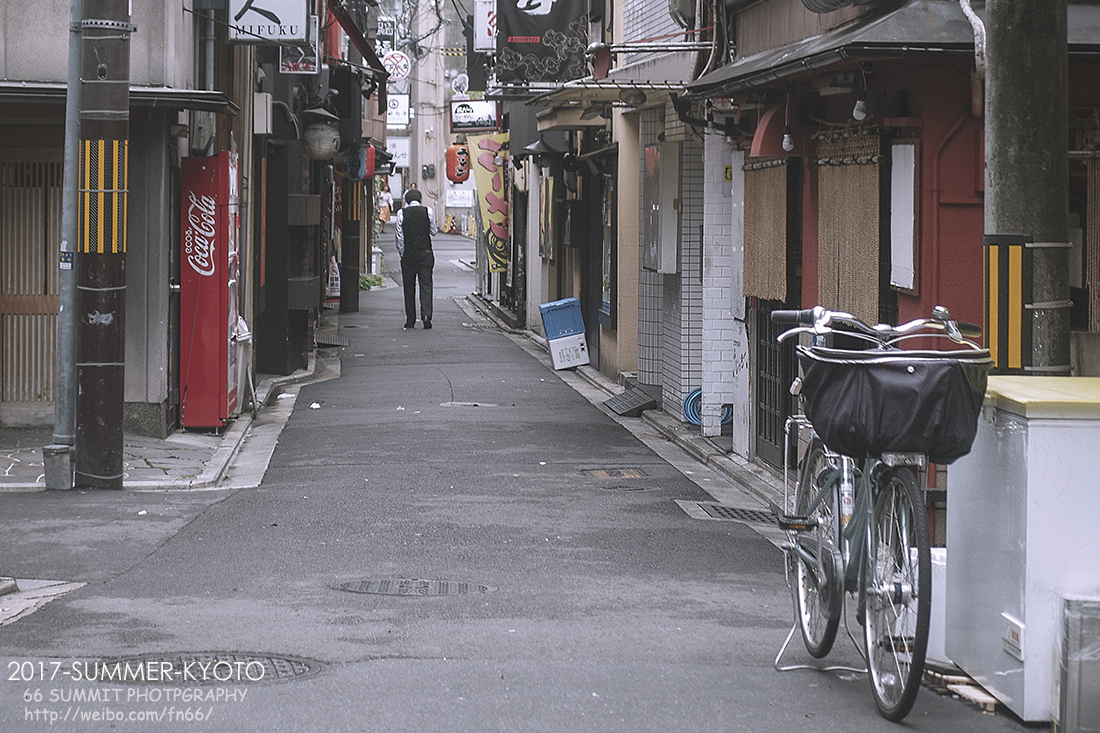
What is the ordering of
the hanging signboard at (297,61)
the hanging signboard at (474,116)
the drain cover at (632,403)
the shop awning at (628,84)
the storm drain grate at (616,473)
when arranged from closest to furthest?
the storm drain grate at (616,473)
the shop awning at (628,84)
the drain cover at (632,403)
the hanging signboard at (297,61)
the hanging signboard at (474,116)

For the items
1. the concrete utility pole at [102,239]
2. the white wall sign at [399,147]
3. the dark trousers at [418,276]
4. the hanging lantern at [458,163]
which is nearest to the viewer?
the concrete utility pole at [102,239]

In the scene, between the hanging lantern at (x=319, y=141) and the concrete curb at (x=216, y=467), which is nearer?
the concrete curb at (x=216, y=467)

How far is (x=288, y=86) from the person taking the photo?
19859 mm

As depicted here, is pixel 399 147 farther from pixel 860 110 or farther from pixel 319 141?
pixel 860 110

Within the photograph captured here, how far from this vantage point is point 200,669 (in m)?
5.68

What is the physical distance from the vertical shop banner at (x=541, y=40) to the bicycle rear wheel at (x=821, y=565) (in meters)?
12.8

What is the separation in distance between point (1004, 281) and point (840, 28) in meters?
4.47

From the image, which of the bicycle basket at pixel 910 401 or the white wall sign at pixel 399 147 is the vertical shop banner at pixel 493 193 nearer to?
the bicycle basket at pixel 910 401

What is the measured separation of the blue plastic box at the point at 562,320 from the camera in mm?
20797

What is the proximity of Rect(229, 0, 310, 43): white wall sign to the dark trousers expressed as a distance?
1201 cm

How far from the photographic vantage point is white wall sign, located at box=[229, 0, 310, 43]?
538 inches

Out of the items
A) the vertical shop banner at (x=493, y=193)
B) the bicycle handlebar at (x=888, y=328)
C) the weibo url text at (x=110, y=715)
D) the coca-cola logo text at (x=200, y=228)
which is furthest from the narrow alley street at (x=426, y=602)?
the vertical shop banner at (x=493, y=193)

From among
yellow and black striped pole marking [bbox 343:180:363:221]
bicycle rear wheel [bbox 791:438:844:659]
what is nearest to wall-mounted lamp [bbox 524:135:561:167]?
yellow and black striped pole marking [bbox 343:180:363:221]

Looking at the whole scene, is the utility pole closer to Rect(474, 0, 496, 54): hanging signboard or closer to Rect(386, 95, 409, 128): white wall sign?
Rect(474, 0, 496, 54): hanging signboard
